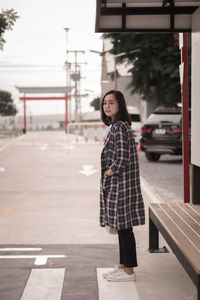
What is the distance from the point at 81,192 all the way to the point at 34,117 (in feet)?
567

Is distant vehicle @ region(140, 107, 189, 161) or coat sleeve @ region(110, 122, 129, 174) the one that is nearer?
coat sleeve @ region(110, 122, 129, 174)

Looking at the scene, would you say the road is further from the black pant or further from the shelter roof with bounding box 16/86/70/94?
the shelter roof with bounding box 16/86/70/94

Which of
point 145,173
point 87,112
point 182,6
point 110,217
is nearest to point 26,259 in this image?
point 110,217

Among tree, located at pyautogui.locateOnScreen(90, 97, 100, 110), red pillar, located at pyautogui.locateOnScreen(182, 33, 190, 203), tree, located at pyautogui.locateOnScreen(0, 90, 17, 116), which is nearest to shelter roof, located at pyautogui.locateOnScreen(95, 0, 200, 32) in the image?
red pillar, located at pyautogui.locateOnScreen(182, 33, 190, 203)

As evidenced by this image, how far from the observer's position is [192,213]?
635 cm

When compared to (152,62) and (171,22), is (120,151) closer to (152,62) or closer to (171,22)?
(171,22)

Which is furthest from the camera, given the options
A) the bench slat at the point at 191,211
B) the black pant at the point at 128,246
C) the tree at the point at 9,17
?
the tree at the point at 9,17

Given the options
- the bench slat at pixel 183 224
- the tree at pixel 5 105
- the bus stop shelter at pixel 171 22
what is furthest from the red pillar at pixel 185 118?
the tree at pixel 5 105

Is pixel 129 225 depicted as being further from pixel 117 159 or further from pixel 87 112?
pixel 87 112

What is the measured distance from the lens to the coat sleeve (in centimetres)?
513

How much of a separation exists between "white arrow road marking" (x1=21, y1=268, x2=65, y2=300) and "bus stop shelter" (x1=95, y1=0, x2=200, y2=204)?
2.36 metres

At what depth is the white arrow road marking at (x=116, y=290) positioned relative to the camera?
500 centimetres

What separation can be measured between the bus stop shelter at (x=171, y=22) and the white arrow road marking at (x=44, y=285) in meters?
2.36

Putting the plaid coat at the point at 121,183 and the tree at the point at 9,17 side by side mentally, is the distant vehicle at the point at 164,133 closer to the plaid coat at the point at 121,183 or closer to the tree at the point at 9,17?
the tree at the point at 9,17
